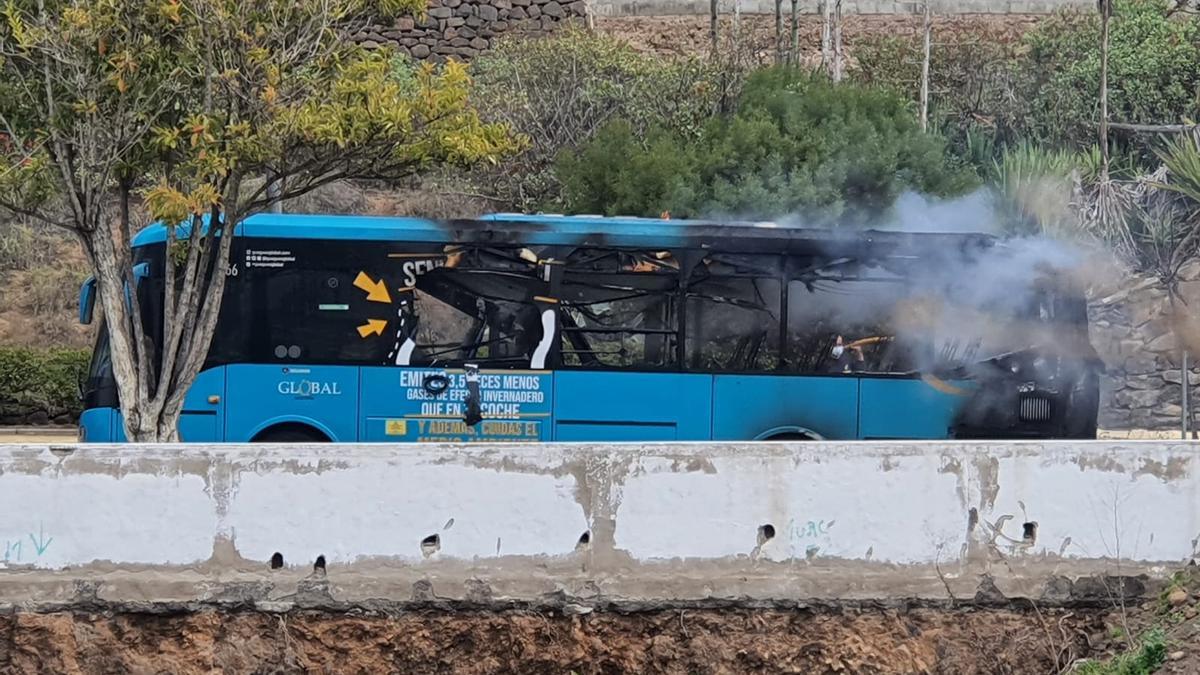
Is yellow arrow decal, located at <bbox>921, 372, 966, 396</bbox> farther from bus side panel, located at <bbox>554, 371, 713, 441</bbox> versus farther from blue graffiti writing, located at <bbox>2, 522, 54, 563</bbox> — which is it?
blue graffiti writing, located at <bbox>2, 522, 54, 563</bbox>

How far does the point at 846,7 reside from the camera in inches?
1310

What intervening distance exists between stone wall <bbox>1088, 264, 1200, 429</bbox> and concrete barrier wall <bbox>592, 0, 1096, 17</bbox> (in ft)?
40.6

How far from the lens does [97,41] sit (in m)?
12.1

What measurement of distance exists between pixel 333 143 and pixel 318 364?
8.71 ft

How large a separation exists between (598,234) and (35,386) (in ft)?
33.9

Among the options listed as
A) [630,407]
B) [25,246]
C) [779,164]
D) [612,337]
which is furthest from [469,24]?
[630,407]

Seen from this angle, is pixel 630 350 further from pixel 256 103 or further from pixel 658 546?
pixel 658 546

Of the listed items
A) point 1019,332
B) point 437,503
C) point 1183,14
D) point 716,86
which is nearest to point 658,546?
point 437,503

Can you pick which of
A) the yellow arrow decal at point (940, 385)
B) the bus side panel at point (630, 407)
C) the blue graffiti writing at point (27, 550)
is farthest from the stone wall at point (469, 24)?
the blue graffiti writing at point (27, 550)

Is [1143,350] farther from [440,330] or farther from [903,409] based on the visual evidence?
[440,330]

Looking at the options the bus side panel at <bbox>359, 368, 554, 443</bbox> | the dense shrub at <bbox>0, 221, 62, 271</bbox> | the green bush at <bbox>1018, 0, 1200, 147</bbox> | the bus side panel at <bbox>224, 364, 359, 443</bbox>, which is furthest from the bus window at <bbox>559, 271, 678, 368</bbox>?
the dense shrub at <bbox>0, 221, 62, 271</bbox>

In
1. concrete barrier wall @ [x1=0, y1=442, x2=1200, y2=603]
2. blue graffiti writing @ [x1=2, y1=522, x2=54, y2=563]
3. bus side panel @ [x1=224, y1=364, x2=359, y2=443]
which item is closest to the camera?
blue graffiti writing @ [x1=2, y1=522, x2=54, y2=563]

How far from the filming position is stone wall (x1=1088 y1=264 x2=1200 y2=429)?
21.9 m

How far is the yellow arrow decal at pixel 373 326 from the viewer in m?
14.5
